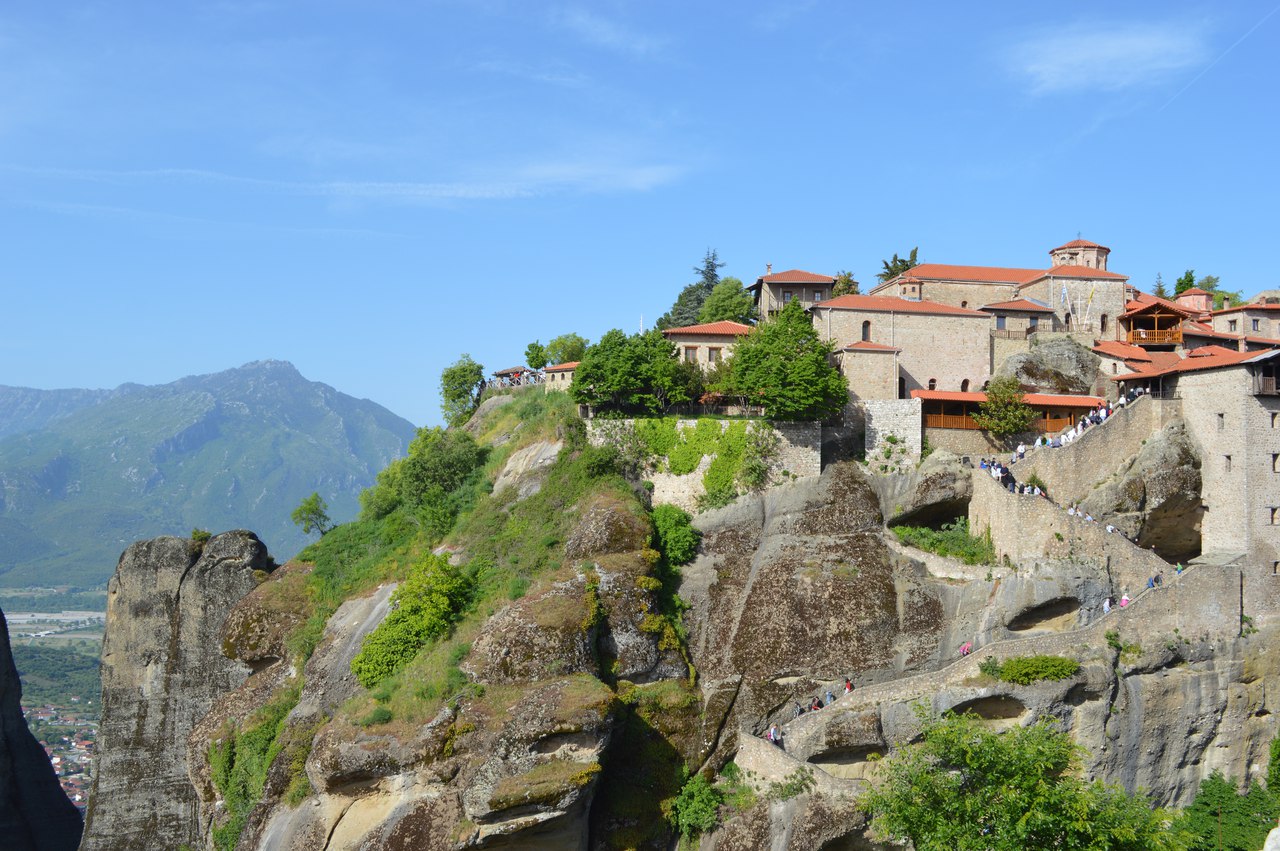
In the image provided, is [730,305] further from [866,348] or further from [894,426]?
[894,426]

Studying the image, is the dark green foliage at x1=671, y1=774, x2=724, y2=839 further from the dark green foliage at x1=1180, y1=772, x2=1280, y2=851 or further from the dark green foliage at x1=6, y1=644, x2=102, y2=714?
the dark green foliage at x1=6, y1=644, x2=102, y2=714

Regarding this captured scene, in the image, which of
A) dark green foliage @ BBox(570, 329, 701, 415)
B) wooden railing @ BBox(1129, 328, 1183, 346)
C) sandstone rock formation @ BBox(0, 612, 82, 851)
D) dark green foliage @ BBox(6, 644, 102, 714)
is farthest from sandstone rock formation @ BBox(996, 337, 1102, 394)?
dark green foliage @ BBox(6, 644, 102, 714)

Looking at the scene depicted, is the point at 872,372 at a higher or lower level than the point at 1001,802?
higher

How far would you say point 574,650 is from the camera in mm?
39594

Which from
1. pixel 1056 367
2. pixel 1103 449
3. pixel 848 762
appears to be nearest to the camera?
pixel 848 762

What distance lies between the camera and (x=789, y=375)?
4759 cm

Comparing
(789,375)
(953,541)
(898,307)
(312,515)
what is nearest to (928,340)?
(898,307)

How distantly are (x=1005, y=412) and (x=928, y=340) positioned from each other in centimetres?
617

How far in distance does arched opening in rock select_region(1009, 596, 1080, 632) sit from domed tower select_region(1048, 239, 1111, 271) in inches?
1036

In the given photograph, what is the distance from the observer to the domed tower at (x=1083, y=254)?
202ft

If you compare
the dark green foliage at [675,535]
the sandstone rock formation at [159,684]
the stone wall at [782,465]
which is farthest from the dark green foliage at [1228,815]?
the sandstone rock formation at [159,684]

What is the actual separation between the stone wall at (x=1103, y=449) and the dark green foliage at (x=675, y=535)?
14.9 meters

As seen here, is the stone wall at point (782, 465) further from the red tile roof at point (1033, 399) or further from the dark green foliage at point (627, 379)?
the red tile roof at point (1033, 399)

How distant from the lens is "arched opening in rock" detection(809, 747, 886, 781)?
40.2 m
